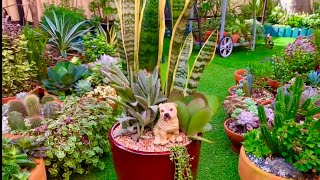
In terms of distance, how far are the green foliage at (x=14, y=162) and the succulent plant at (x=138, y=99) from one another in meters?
0.47

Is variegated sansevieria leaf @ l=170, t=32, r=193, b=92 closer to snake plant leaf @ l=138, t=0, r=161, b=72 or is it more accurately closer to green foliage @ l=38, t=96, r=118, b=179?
snake plant leaf @ l=138, t=0, r=161, b=72

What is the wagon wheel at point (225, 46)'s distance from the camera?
510 centimetres

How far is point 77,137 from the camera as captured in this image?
78.7 inches

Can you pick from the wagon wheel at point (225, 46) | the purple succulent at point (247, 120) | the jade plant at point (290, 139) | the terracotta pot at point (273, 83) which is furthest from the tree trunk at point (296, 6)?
the jade plant at point (290, 139)

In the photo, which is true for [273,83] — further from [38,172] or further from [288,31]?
[288,31]

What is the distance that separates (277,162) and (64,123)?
1256mm

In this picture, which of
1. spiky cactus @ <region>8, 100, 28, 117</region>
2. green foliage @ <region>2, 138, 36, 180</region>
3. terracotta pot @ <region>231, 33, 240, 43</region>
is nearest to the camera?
green foliage @ <region>2, 138, 36, 180</region>

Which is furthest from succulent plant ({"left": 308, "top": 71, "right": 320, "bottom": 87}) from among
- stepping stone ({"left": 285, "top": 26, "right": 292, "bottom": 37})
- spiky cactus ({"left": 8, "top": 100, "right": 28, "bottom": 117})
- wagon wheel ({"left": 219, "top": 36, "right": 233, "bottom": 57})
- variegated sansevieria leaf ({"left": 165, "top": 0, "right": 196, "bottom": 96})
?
stepping stone ({"left": 285, "top": 26, "right": 292, "bottom": 37})

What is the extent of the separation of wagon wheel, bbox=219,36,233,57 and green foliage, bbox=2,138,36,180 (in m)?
3.94

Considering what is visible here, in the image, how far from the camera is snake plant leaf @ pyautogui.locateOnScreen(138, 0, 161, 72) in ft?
5.65

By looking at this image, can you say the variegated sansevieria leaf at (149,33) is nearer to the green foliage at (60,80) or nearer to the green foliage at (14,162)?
the green foliage at (14,162)

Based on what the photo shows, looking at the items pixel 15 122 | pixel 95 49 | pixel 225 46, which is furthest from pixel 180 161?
pixel 225 46

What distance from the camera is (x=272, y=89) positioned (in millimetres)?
3158

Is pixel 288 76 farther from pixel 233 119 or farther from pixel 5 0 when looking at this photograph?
pixel 5 0
